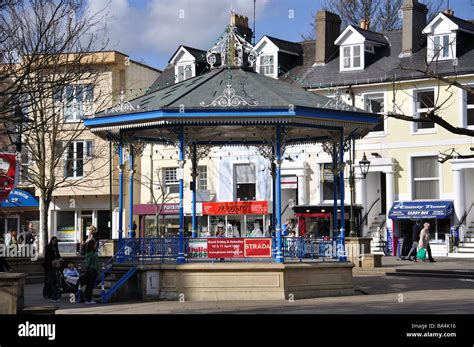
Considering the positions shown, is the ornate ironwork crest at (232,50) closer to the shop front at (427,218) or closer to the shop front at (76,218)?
the shop front at (427,218)

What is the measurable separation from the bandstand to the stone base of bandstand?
1.62ft

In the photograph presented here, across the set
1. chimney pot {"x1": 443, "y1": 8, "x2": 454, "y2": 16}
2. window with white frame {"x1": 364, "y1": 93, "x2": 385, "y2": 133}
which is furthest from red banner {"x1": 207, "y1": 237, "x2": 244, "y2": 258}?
chimney pot {"x1": 443, "y1": 8, "x2": 454, "y2": 16}

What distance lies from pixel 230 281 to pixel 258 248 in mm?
1191

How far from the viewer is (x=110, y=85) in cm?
5234

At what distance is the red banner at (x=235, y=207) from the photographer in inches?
1960

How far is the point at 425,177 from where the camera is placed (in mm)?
46562

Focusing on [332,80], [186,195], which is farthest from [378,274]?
[186,195]

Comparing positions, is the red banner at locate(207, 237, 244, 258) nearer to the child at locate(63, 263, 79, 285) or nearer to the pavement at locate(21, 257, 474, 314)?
the pavement at locate(21, 257, 474, 314)

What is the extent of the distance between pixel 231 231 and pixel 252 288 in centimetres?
2154

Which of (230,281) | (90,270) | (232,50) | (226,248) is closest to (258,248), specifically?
(226,248)

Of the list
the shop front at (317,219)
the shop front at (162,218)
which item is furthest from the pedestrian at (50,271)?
the shop front at (162,218)

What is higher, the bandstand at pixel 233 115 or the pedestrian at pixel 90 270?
the bandstand at pixel 233 115

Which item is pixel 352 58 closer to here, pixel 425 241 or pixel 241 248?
pixel 425 241

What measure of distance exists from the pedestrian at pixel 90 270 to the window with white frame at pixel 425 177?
25631 mm
